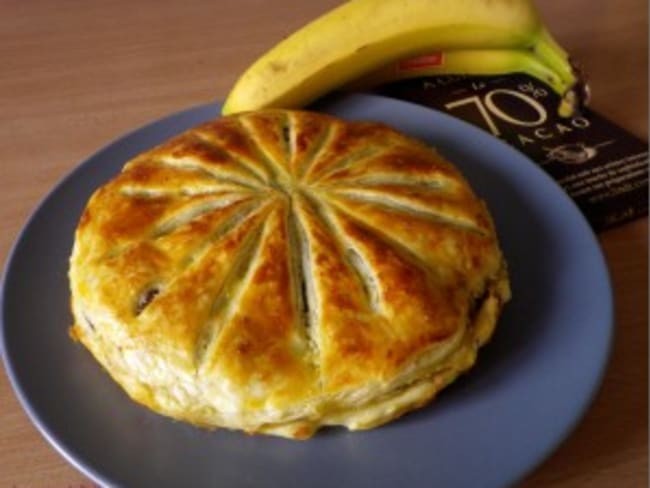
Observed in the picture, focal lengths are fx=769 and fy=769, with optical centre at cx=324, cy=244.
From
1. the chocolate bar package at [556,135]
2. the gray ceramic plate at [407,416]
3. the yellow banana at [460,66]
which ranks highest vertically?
the yellow banana at [460,66]

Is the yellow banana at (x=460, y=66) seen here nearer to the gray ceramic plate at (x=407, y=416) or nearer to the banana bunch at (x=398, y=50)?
the banana bunch at (x=398, y=50)

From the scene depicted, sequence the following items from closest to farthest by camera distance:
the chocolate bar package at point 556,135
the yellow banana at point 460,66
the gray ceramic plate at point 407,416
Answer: the gray ceramic plate at point 407,416 < the chocolate bar package at point 556,135 < the yellow banana at point 460,66

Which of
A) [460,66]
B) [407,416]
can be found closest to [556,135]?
[460,66]

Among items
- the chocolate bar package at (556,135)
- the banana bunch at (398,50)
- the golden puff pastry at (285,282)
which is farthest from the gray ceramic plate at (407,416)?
the banana bunch at (398,50)

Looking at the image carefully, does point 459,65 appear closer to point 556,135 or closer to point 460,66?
point 460,66

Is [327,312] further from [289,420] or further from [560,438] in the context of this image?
[560,438]

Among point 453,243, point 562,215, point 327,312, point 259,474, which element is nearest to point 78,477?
point 259,474

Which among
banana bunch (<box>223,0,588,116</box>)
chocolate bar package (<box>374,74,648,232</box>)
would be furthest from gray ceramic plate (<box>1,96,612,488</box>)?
banana bunch (<box>223,0,588,116</box>)

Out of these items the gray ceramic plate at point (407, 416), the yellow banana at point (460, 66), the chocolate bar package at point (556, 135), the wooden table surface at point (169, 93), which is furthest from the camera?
the yellow banana at point (460, 66)
